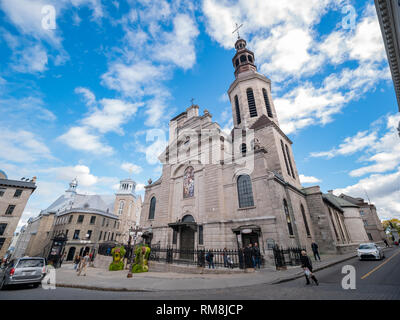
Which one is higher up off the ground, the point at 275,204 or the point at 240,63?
the point at 240,63

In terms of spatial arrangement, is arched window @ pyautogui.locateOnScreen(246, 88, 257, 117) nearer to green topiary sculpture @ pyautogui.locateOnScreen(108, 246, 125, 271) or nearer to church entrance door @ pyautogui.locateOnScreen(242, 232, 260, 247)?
church entrance door @ pyautogui.locateOnScreen(242, 232, 260, 247)

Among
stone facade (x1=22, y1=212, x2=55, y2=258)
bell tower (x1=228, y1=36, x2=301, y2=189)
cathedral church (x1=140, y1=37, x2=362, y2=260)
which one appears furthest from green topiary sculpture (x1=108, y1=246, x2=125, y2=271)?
stone facade (x1=22, y1=212, x2=55, y2=258)

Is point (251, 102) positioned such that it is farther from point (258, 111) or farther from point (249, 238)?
point (249, 238)

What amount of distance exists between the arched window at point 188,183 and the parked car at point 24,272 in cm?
1403

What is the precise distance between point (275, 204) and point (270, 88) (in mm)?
24680

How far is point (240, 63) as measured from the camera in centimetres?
3400

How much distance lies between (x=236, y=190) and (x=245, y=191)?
920 mm

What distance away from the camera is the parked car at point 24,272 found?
9.12m

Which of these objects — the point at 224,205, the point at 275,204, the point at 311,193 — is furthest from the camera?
the point at 311,193

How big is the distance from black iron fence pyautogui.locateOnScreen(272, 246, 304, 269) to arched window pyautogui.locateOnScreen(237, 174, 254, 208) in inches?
187

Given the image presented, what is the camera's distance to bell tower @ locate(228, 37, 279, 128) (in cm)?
2903

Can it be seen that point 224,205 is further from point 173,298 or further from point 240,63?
point 240,63

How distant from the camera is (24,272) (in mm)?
9445
